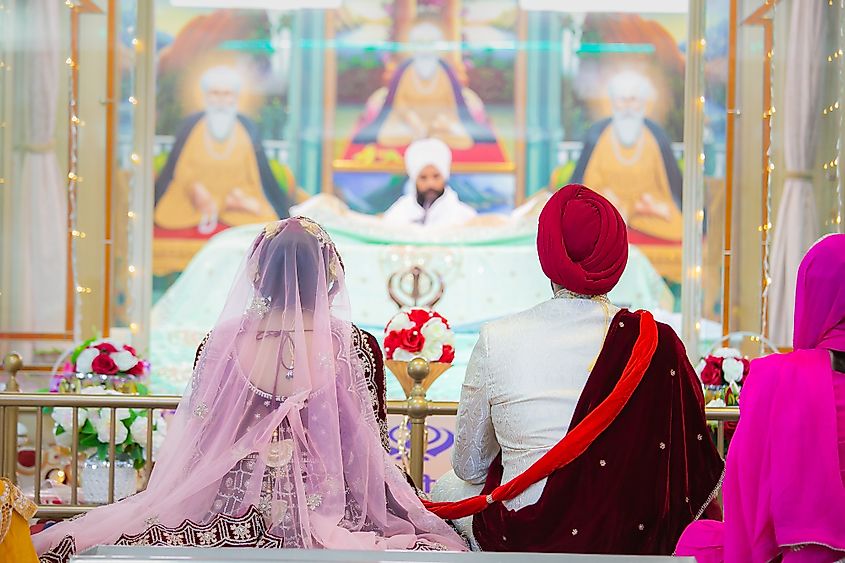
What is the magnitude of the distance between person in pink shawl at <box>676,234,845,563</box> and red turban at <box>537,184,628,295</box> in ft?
2.16

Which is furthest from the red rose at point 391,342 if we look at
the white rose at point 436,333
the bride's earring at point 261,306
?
the bride's earring at point 261,306

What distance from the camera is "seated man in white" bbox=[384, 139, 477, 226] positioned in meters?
9.99

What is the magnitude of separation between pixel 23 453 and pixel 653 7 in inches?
256

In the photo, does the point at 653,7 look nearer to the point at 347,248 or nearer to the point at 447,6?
the point at 447,6

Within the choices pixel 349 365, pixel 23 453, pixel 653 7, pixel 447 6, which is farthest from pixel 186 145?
pixel 349 365

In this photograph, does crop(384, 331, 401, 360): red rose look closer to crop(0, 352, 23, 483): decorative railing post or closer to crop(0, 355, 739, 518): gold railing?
crop(0, 355, 739, 518): gold railing

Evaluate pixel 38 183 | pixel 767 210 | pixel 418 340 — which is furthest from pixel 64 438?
pixel 767 210

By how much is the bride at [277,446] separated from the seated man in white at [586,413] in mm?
322

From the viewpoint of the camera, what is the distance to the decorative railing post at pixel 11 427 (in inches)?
161

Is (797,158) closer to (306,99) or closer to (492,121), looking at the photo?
(492,121)

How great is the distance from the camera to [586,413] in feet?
9.72

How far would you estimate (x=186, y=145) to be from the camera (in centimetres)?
998

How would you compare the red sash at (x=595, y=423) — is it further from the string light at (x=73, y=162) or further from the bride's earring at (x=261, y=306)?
the string light at (x=73, y=162)

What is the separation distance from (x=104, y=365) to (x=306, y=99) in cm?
558
